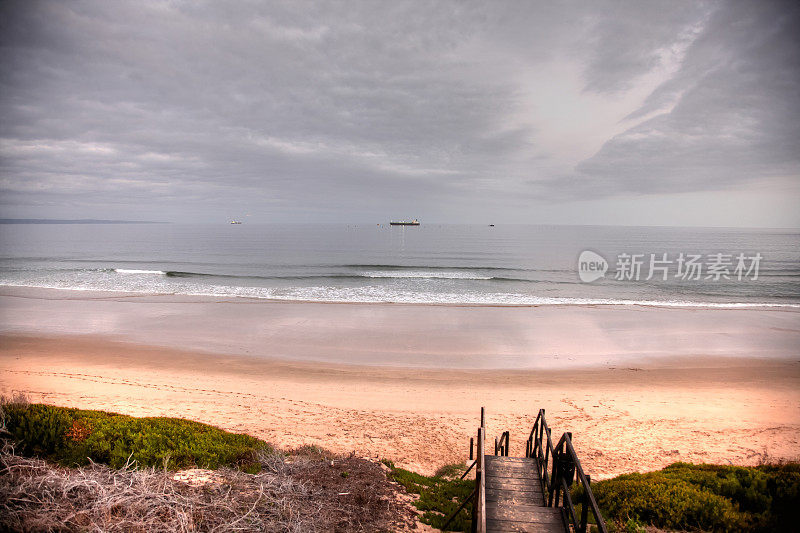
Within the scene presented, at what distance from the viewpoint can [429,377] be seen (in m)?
16.0

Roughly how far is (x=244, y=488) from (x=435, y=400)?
850 centimetres

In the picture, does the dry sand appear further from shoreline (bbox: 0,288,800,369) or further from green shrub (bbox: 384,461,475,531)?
shoreline (bbox: 0,288,800,369)

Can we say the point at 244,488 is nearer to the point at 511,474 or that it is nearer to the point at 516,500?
the point at 516,500

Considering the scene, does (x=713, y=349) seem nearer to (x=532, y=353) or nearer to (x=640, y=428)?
(x=532, y=353)

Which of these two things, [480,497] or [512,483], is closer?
[480,497]

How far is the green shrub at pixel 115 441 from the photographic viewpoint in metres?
7.14

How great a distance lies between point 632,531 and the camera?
6.00 meters

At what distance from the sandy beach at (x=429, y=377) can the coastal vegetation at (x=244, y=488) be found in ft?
6.48

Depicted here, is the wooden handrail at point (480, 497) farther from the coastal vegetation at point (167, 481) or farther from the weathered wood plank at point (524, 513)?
the coastal vegetation at point (167, 481)

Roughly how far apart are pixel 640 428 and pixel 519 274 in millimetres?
36420

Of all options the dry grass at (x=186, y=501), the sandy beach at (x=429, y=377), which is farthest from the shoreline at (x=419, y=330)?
the dry grass at (x=186, y=501)

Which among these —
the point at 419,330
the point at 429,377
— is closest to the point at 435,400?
the point at 429,377

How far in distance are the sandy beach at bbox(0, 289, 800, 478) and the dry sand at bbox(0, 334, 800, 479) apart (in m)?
0.07

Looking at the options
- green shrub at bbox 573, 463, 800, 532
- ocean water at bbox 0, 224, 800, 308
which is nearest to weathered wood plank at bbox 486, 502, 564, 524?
green shrub at bbox 573, 463, 800, 532
